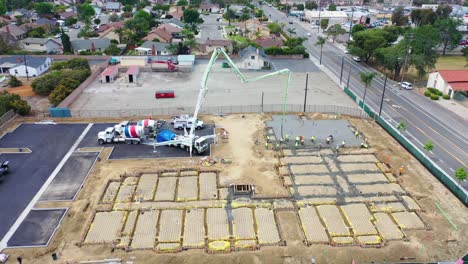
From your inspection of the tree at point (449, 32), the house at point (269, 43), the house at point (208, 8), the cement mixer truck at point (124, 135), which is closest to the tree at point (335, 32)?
the house at point (269, 43)

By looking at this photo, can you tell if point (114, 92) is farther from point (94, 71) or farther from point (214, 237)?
point (214, 237)

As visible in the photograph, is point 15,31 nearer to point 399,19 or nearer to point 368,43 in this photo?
point 368,43

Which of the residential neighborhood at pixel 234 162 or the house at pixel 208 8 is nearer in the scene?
the residential neighborhood at pixel 234 162

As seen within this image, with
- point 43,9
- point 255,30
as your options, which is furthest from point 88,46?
point 43,9

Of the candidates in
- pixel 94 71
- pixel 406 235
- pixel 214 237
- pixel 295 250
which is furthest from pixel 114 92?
pixel 406 235

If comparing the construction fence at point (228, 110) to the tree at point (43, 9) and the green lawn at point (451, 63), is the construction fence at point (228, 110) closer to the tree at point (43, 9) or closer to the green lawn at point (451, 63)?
the green lawn at point (451, 63)

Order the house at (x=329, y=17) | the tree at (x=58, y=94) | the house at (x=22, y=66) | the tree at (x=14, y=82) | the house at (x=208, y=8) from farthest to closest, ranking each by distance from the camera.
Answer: the house at (x=208, y=8) → the house at (x=329, y=17) → the house at (x=22, y=66) → the tree at (x=14, y=82) → the tree at (x=58, y=94)
